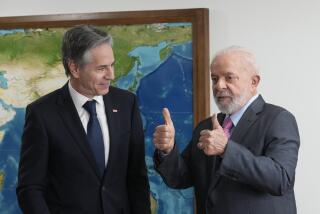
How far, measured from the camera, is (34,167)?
1.90 metres

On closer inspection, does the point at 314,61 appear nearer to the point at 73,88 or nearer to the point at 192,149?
the point at 192,149

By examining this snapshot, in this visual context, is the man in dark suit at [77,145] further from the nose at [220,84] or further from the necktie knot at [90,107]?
the nose at [220,84]

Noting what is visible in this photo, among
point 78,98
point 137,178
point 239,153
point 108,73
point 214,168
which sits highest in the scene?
point 108,73

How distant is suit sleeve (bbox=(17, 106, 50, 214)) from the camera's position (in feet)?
6.23

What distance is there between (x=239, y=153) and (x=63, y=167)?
2.26ft

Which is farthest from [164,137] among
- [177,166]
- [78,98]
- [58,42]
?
[58,42]

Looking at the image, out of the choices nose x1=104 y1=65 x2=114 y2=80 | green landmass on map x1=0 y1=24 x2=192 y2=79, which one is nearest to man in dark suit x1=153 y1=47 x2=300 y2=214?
nose x1=104 y1=65 x2=114 y2=80

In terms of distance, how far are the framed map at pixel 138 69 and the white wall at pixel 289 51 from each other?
141mm

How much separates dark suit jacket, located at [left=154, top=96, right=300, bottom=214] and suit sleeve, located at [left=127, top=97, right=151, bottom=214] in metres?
0.16

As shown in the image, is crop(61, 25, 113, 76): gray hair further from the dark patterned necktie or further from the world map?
the world map

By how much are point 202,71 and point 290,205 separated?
107 centimetres

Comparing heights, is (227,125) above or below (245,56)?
below

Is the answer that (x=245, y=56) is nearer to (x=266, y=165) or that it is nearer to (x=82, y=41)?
(x=266, y=165)

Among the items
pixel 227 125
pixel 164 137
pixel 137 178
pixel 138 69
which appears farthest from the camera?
pixel 138 69
